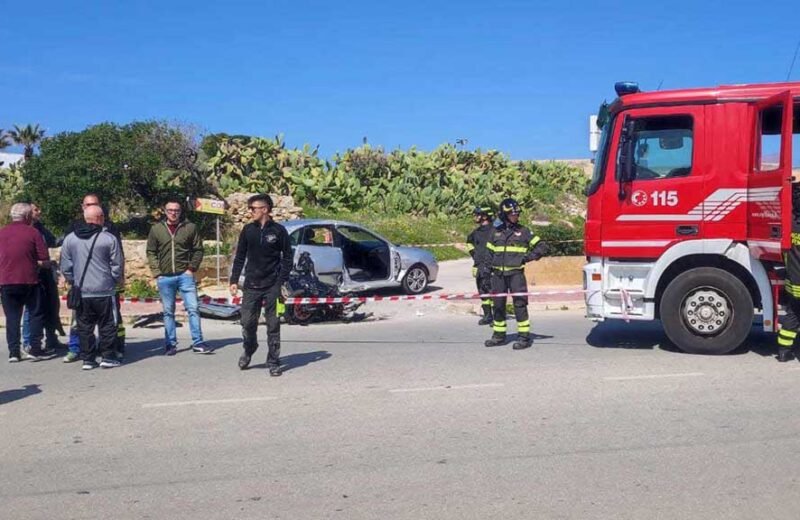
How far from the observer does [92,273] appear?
8750 millimetres

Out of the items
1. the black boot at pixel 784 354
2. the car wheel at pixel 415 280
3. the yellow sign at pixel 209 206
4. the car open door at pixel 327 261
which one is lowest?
the black boot at pixel 784 354

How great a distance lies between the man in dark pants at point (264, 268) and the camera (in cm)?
833

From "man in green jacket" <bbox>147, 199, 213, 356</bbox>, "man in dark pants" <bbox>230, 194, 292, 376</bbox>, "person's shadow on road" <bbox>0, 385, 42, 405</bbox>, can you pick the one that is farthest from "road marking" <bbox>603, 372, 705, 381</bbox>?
"person's shadow on road" <bbox>0, 385, 42, 405</bbox>

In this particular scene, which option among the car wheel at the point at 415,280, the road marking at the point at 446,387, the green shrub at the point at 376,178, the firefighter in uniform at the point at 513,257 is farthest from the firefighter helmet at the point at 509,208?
the green shrub at the point at 376,178

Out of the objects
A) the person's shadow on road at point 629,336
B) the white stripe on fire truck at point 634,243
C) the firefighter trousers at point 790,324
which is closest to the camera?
the firefighter trousers at point 790,324

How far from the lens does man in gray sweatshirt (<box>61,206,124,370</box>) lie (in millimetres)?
8750

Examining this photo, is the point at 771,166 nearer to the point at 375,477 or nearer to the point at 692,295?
the point at 692,295

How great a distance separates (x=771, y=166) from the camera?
8.71 meters

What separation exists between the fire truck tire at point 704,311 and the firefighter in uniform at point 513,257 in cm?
157

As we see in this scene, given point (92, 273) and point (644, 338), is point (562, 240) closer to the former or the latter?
point (644, 338)

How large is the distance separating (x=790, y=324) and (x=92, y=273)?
288 inches

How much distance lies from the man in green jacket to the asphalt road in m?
0.70

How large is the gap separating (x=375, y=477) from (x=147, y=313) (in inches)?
347

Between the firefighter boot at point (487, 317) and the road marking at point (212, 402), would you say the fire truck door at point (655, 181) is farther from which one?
the road marking at point (212, 402)
